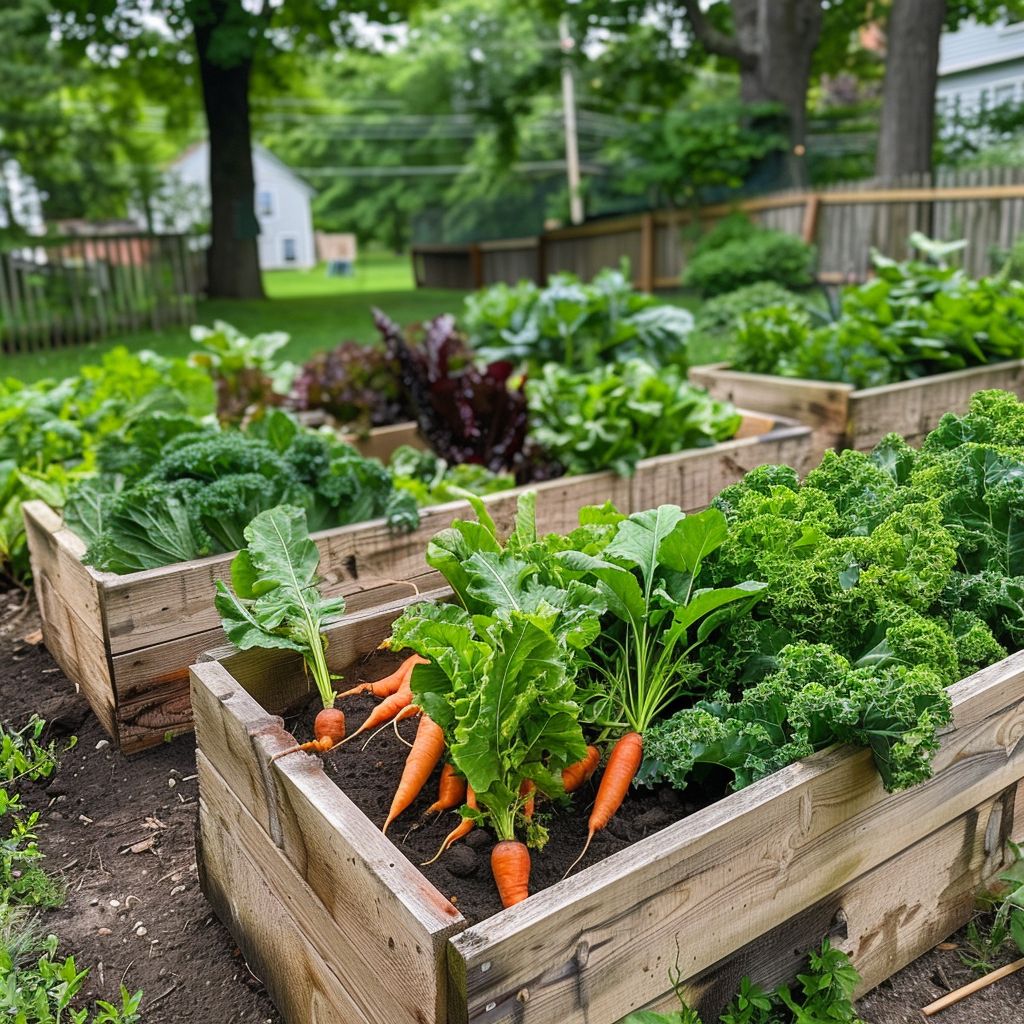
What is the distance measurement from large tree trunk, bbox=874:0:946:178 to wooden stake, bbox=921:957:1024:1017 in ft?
45.9

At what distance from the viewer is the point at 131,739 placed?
310 centimetres

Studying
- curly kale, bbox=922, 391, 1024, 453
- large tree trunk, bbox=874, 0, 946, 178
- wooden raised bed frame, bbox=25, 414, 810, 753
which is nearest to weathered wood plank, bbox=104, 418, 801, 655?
wooden raised bed frame, bbox=25, 414, 810, 753

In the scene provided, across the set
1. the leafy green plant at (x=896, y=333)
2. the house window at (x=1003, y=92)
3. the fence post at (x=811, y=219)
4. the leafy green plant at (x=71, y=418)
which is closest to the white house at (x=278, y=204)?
the house window at (x=1003, y=92)

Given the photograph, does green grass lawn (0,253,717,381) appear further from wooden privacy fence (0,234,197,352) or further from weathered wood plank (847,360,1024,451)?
weathered wood plank (847,360,1024,451)

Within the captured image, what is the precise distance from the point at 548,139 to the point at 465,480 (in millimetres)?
49215

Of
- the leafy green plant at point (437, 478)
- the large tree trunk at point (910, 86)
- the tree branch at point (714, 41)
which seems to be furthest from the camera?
the tree branch at point (714, 41)

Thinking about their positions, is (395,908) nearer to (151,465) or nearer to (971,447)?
(971,447)

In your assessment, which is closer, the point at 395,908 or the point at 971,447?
the point at 395,908

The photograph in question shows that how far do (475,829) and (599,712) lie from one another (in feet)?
1.20

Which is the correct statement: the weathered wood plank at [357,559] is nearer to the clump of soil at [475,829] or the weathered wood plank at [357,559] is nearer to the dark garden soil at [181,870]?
the dark garden soil at [181,870]

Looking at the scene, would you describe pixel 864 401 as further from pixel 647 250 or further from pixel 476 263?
pixel 476 263

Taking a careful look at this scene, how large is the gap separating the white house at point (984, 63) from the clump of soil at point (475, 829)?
2737cm

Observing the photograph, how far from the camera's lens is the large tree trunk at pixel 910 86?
13.6m

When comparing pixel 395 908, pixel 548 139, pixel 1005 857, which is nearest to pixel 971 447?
pixel 1005 857
